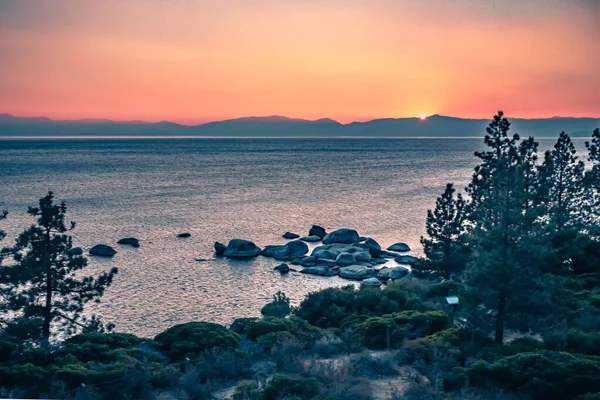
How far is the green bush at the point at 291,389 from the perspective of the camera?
11508 mm

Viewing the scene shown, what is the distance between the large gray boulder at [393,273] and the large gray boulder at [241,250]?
12351 mm

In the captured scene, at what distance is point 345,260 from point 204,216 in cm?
2740

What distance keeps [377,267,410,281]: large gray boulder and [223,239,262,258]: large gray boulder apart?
12351 mm

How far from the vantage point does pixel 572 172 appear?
36062 millimetres

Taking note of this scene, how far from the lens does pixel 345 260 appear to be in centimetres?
4119

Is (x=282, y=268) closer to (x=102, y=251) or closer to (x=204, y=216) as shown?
(x=102, y=251)

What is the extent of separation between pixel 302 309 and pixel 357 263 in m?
16.9

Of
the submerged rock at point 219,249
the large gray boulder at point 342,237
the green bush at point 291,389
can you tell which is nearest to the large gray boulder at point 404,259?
the large gray boulder at point 342,237

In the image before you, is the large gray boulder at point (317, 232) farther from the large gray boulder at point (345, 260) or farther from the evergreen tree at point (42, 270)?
the evergreen tree at point (42, 270)

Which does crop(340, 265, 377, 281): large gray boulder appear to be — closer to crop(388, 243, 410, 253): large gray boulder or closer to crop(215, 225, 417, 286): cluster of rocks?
crop(215, 225, 417, 286): cluster of rocks

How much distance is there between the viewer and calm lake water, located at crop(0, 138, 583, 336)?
106 ft

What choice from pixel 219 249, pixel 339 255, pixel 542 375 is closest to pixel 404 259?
pixel 339 255

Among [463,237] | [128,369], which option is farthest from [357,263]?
[128,369]

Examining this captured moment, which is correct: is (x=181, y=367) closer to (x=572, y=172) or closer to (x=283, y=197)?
(x=572, y=172)
